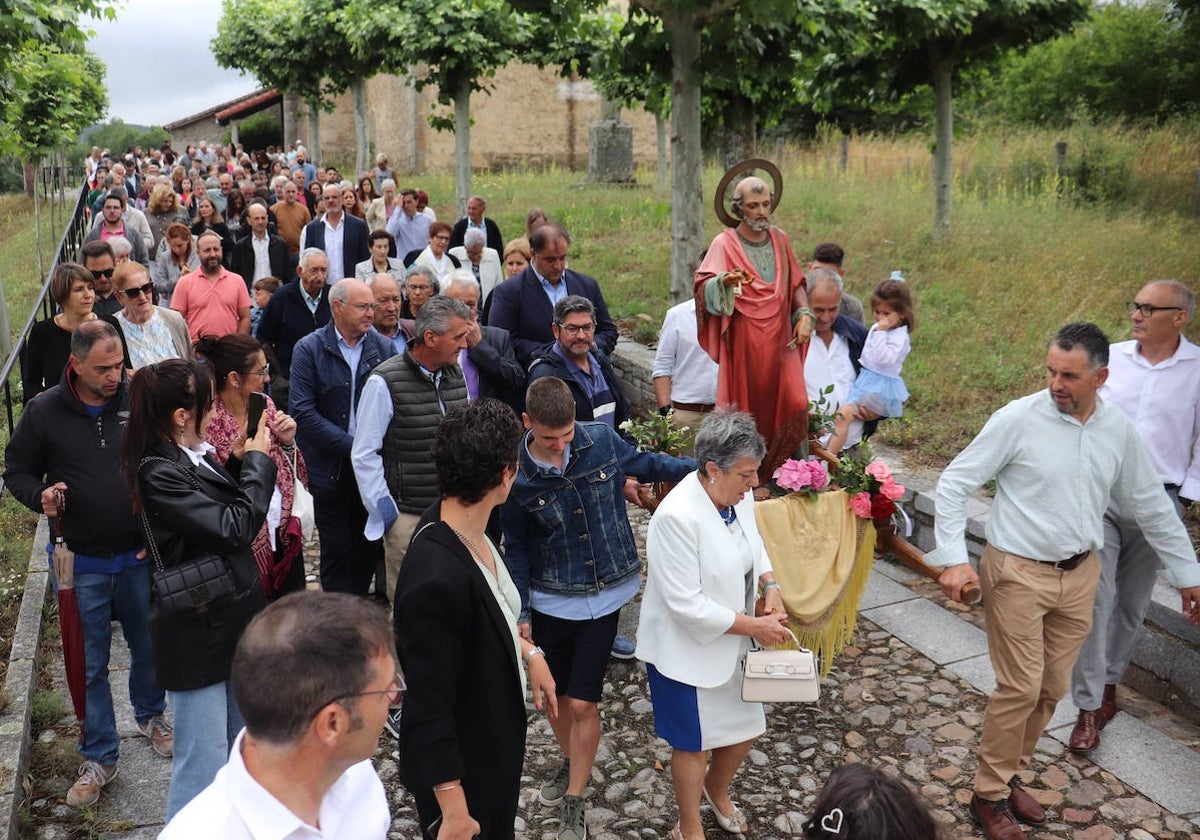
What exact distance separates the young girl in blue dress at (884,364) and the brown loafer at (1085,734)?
6.74 feet

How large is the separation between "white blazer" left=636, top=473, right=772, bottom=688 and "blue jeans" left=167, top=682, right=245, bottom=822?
1590mm

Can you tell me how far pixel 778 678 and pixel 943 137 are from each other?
1038 cm

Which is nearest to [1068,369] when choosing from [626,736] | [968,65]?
[626,736]

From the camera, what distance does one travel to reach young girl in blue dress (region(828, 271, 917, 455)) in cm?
639

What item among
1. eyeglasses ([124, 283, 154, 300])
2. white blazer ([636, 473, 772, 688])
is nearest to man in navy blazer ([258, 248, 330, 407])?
eyeglasses ([124, 283, 154, 300])

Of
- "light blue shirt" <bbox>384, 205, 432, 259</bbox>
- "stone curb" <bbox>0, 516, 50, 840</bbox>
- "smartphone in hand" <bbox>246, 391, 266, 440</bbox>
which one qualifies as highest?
"light blue shirt" <bbox>384, 205, 432, 259</bbox>

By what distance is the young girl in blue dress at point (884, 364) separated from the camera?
21.0ft

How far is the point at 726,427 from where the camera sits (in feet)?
12.8

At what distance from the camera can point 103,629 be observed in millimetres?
4516

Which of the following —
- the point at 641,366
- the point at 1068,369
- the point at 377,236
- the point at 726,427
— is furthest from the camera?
the point at 641,366

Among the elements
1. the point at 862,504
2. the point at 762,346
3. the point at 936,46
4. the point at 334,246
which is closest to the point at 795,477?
the point at 862,504

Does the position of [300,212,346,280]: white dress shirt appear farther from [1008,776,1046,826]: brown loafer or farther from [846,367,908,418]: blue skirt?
[1008,776,1046,826]: brown loafer

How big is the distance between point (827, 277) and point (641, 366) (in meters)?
3.41

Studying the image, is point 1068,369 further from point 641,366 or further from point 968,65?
point 968,65
